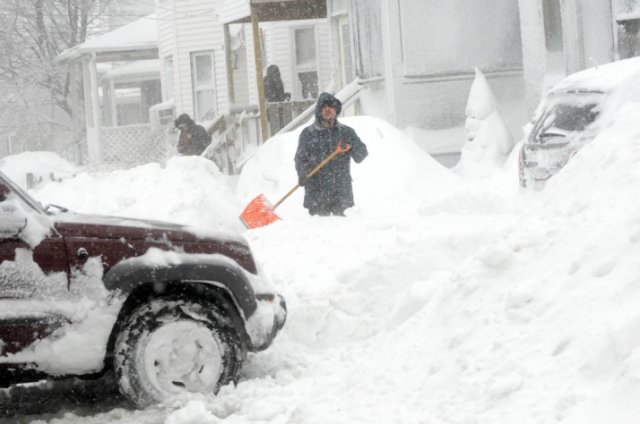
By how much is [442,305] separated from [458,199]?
15.3 ft

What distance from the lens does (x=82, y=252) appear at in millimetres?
5984

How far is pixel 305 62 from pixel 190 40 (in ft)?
14.7

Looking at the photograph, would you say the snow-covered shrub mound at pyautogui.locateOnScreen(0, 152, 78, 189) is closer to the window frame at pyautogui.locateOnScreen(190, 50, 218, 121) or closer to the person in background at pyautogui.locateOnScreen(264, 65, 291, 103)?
the window frame at pyautogui.locateOnScreen(190, 50, 218, 121)

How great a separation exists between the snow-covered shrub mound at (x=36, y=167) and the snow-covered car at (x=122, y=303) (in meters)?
25.0

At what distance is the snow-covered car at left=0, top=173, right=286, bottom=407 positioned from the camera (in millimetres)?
5863

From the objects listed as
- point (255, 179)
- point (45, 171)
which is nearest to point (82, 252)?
point (255, 179)

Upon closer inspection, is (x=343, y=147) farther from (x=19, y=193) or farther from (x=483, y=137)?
(x=483, y=137)

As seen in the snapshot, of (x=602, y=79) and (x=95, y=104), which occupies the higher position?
(x=95, y=104)

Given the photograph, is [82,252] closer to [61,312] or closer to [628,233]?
[61,312]

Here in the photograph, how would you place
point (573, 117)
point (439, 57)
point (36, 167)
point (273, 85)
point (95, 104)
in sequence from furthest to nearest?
point (36, 167), point (95, 104), point (273, 85), point (439, 57), point (573, 117)

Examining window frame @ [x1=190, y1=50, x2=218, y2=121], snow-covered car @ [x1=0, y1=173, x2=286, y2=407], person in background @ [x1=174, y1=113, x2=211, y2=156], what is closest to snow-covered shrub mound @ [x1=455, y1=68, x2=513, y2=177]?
person in background @ [x1=174, y1=113, x2=211, y2=156]

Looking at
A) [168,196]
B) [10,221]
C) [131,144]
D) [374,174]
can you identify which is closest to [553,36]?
[374,174]

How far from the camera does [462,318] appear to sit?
232 inches

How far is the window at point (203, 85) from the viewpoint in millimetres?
31688
